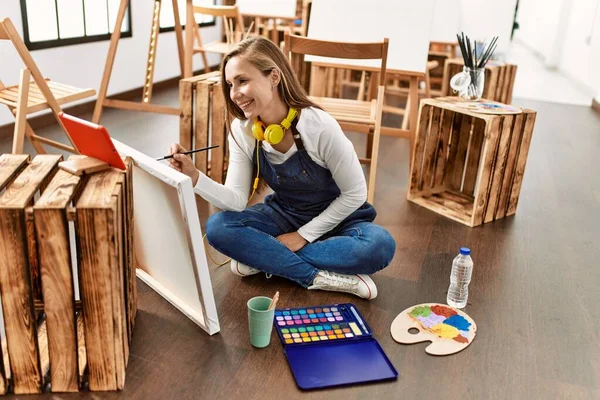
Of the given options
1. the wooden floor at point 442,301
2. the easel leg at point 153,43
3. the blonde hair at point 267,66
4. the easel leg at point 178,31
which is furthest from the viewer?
the easel leg at point 178,31

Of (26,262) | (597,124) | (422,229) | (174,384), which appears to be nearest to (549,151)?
(597,124)

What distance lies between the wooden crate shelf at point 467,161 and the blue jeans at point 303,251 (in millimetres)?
839

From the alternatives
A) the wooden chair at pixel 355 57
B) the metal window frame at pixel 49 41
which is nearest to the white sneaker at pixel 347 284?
the wooden chair at pixel 355 57

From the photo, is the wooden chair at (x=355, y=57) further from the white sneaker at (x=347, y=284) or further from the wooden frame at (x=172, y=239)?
the wooden frame at (x=172, y=239)

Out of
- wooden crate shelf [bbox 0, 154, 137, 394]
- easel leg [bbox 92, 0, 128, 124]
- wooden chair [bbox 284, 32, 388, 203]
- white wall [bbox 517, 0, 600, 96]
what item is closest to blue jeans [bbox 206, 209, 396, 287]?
wooden crate shelf [bbox 0, 154, 137, 394]

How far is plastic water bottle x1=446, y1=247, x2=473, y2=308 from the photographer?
6.41 feet

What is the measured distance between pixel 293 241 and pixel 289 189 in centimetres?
19

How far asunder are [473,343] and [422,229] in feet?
2.89

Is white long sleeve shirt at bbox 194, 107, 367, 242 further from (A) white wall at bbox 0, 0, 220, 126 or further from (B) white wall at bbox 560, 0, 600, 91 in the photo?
(B) white wall at bbox 560, 0, 600, 91

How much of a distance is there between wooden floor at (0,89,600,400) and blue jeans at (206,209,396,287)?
0.09 metres

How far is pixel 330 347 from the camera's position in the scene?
1.68m

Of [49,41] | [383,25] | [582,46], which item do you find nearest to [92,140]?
[383,25]

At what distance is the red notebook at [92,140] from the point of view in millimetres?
1397

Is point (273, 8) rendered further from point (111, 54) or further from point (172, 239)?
point (172, 239)
